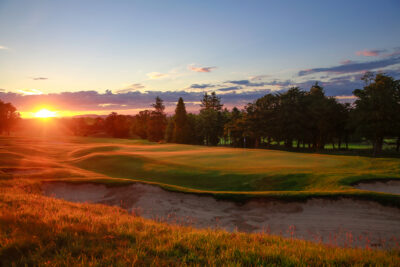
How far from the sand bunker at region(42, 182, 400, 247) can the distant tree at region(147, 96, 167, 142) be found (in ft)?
263

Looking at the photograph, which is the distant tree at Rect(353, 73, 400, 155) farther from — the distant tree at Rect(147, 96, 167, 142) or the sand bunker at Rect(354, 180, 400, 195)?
the distant tree at Rect(147, 96, 167, 142)

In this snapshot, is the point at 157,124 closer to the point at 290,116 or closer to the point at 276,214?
the point at 290,116

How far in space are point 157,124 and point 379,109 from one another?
72583mm

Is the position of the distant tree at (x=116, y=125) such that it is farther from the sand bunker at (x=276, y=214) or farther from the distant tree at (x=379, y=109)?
the sand bunker at (x=276, y=214)

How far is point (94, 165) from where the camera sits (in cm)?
2770

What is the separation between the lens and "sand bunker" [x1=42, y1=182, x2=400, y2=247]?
388 inches

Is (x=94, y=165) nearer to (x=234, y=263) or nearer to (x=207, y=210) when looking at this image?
(x=207, y=210)

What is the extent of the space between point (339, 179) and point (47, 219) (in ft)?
54.4

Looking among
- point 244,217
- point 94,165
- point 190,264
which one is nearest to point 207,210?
point 244,217

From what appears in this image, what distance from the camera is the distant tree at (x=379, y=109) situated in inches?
1794

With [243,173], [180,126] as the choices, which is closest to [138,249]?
[243,173]

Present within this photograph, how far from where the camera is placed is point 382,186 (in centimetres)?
1562

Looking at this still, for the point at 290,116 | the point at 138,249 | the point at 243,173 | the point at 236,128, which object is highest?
the point at 290,116

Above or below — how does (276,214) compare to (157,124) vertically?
below
